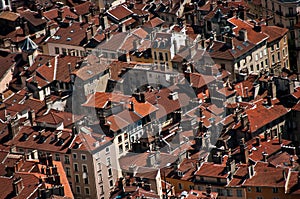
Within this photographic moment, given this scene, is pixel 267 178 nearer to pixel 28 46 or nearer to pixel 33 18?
pixel 28 46

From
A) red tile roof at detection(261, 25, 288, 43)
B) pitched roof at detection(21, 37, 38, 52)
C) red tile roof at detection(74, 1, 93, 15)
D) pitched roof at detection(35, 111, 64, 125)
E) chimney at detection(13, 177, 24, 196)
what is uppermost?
chimney at detection(13, 177, 24, 196)

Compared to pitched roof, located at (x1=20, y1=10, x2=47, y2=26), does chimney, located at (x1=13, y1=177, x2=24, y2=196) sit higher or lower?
higher

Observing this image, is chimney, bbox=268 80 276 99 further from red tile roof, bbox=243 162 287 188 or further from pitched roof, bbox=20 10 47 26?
pitched roof, bbox=20 10 47 26

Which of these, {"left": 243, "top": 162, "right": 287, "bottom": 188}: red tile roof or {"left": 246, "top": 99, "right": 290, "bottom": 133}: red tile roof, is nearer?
{"left": 243, "top": 162, "right": 287, "bottom": 188}: red tile roof

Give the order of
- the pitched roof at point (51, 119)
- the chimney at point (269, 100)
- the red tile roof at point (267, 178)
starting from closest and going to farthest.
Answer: the red tile roof at point (267, 178), the pitched roof at point (51, 119), the chimney at point (269, 100)

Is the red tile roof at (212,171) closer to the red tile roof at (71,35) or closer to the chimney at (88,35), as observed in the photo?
the chimney at (88,35)

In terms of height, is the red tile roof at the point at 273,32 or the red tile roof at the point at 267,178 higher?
the red tile roof at the point at 267,178

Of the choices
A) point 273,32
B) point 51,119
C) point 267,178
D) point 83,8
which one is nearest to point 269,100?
point 267,178

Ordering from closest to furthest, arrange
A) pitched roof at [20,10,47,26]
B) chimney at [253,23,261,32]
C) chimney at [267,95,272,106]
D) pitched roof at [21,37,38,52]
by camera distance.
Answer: chimney at [267,95,272,106], chimney at [253,23,261,32], pitched roof at [21,37,38,52], pitched roof at [20,10,47,26]

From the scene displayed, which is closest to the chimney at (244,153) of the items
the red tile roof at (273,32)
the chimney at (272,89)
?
the chimney at (272,89)

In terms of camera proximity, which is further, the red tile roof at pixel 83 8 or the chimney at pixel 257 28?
the red tile roof at pixel 83 8

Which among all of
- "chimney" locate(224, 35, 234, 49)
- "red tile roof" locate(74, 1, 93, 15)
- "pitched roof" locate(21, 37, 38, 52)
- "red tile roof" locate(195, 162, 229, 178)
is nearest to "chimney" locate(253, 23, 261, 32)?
"chimney" locate(224, 35, 234, 49)

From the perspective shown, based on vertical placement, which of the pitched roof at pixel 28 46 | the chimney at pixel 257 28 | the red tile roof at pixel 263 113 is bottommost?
the red tile roof at pixel 263 113
